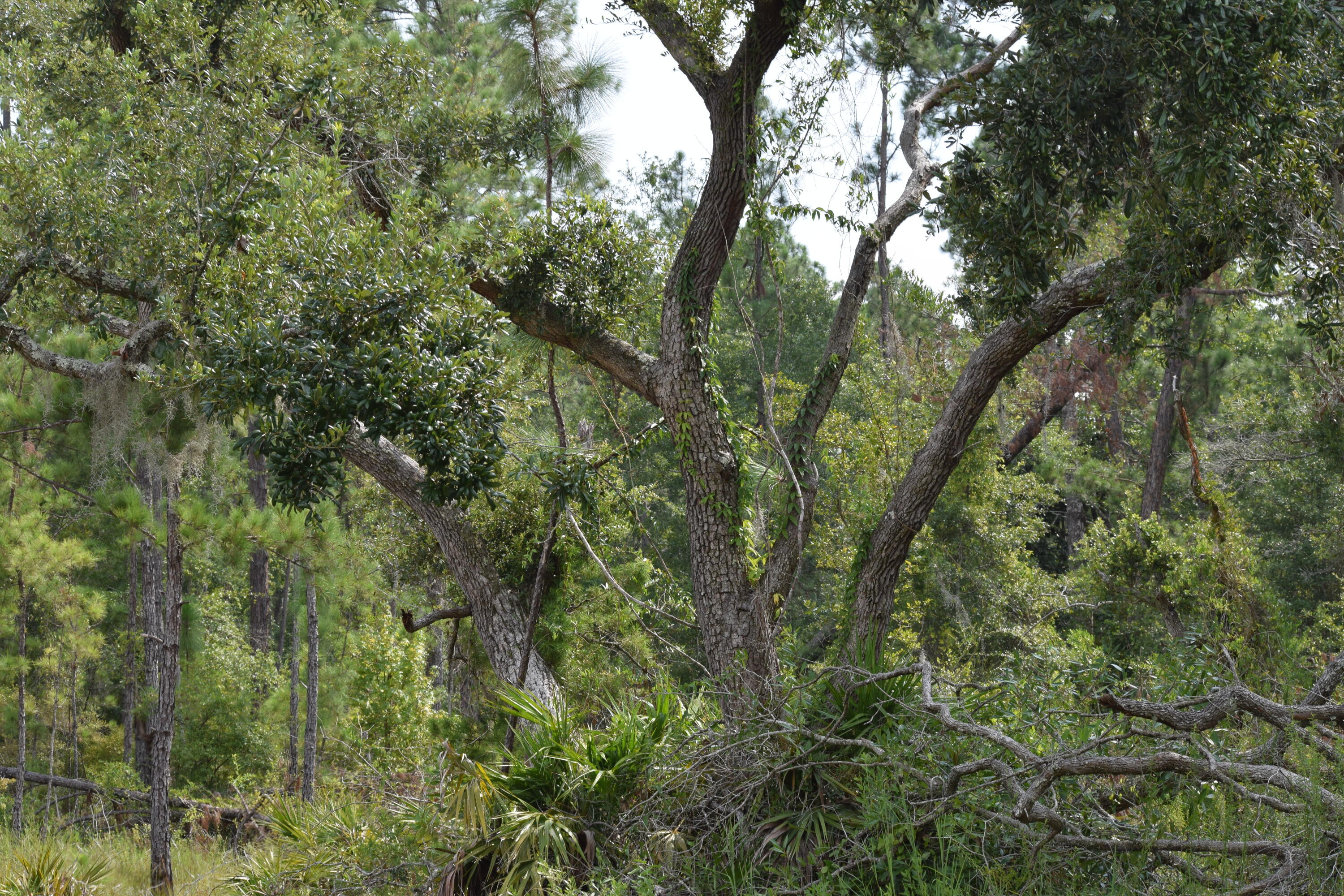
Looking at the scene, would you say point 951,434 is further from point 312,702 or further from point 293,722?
point 293,722

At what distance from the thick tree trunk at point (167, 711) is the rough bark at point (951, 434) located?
522 centimetres

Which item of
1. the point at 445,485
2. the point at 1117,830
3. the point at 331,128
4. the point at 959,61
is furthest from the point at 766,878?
the point at 959,61

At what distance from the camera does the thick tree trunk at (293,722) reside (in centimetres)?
1415

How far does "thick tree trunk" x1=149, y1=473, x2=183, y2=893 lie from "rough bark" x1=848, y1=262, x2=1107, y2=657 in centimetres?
522

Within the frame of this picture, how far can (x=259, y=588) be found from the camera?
17.8 metres

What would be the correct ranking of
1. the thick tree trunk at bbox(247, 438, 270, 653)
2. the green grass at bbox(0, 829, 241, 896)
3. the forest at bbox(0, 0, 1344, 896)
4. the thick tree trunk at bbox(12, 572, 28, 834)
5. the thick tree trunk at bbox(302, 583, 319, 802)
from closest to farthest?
1. the forest at bbox(0, 0, 1344, 896)
2. the green grass at bbox(0, 829, 241, 896)
3. the thick tree trunk at bbox(12, 572, 28, 834)
4. the thick tree trunk at bbox(302, 583, 319, 802)
5. the thick tree trunk at bbox(247, 438, 270, 653)

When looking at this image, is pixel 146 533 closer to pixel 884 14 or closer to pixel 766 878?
pixel 766 878

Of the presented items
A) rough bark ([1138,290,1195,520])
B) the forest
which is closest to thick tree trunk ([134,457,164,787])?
the forest

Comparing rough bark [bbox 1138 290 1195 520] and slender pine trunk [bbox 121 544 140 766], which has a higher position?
rough bark [bbox 1138 290 1195 520]

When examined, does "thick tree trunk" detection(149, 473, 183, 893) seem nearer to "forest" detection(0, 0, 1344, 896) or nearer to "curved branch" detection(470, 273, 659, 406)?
"forest" detection(0, 0, 1344, 896)

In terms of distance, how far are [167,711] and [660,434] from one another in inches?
187

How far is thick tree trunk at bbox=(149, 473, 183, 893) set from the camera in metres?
7.41

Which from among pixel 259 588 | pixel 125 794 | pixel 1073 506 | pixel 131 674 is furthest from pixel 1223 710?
pixel 259 588

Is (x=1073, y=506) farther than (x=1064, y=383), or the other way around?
(x=1064, y=383)
